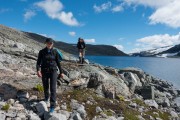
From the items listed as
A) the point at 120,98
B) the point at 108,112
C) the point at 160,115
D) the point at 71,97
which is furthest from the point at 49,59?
the point at 160,115

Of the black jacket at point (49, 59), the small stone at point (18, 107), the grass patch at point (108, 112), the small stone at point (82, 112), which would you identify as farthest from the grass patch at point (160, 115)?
the small stone at point (18, 107)

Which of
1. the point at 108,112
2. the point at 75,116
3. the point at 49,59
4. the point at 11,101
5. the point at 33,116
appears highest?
the point at 49,59

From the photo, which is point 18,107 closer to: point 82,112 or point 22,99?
point 22,99

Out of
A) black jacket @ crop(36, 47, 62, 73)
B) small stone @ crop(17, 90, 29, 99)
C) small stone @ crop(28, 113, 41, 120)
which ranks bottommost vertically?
small stone @ crop(28, 113, 41, 120)

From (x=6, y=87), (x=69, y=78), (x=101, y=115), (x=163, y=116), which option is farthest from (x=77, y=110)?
(x=163, y=116)

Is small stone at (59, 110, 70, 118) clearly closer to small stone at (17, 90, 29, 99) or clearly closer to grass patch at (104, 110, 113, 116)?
small stone at (17, 90, 29, 99)

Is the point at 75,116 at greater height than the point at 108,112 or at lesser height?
greater

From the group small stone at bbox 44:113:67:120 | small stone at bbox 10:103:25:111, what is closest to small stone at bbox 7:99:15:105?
small stone at bbox 10:103:25:111

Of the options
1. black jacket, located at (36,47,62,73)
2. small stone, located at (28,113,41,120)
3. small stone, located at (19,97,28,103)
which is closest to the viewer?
small stone, located at (28,113,41,120)

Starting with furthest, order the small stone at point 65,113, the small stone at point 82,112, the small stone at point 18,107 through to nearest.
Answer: the small stone at point 82,112, the small stone at point 65,113, the small stone at point 18,107

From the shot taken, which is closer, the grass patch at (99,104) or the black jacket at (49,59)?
the black jacket at (49,59)

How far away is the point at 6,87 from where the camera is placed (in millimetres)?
15625

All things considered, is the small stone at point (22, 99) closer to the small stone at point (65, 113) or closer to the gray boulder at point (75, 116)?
the small stone at point (65, 113)

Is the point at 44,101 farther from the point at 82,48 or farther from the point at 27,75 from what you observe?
the point at 82,48
